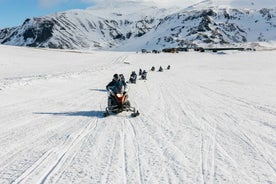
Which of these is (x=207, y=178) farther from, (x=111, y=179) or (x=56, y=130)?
(x=56, y=130)

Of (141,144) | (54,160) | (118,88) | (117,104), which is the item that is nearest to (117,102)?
(117,104)

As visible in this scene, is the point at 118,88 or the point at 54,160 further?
the point at 118,88

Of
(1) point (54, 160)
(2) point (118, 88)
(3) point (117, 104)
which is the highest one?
(2) point (118, 88)

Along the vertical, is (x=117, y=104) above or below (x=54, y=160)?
below

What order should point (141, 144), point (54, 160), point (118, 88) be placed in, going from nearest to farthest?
1. point (54, 160)
2. point (141, 144)
3. point (118, 88)

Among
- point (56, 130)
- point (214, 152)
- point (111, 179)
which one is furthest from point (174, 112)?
point (111, 179)

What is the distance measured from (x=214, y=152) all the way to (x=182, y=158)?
2.83 ft

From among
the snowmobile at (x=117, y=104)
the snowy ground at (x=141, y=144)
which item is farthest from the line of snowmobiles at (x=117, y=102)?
the snowy ground at (x=141, y=144)

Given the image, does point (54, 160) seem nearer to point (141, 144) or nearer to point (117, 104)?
point (141, 144)

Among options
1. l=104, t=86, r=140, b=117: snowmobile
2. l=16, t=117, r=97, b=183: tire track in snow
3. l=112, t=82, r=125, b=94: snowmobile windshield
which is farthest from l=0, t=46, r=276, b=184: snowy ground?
l=112, t=82, r=125, b=94: snowmobile windshield

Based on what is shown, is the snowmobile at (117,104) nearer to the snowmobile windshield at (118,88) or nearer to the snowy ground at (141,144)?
the snowmobile windshield at (118,88)

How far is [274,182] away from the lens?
669 cm

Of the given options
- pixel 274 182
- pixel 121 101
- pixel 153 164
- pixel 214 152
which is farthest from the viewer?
pixel 121 101

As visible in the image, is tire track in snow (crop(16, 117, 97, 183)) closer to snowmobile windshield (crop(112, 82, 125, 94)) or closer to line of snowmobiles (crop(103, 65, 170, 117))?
line of snowmobiles (crop(103, 65, 170, 117))
